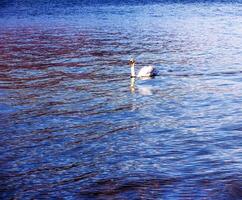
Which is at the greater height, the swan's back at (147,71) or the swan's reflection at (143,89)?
the swan's back at (147,71)

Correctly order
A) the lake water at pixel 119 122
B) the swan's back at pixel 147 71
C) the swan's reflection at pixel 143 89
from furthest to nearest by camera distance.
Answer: the swan's back at pixel 147 71
the swan's reflection at pixel 143 89
the lake water at pixel 119 122

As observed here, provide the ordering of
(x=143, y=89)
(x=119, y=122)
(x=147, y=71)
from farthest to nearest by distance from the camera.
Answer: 1. (x=147, y=71)
2. (x=143, y=89)
3. (x=119, y=122)

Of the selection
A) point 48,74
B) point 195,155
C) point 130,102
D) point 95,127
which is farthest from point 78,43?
point 195,155

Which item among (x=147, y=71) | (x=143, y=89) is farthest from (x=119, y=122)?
A: (x=147, y=71)

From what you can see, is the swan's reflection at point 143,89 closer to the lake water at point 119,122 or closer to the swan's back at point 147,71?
the lake water at point 119,122

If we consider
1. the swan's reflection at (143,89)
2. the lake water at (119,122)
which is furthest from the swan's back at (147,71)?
the swan's reflection at (143,89)

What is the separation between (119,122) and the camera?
17.3 metres

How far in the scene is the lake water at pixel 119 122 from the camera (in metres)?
11.9

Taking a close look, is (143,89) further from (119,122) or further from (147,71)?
(119,122)

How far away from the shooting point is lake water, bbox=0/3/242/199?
11.9 meters

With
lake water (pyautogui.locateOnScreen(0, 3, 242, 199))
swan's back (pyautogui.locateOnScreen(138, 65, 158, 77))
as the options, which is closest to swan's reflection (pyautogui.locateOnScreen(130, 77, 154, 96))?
lake water (pyautogui.locateOnScreen(0, 3, 242, 199))

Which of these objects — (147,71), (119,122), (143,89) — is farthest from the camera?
(147,71)

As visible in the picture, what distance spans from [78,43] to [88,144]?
25.8m

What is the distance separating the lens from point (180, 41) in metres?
40.4
